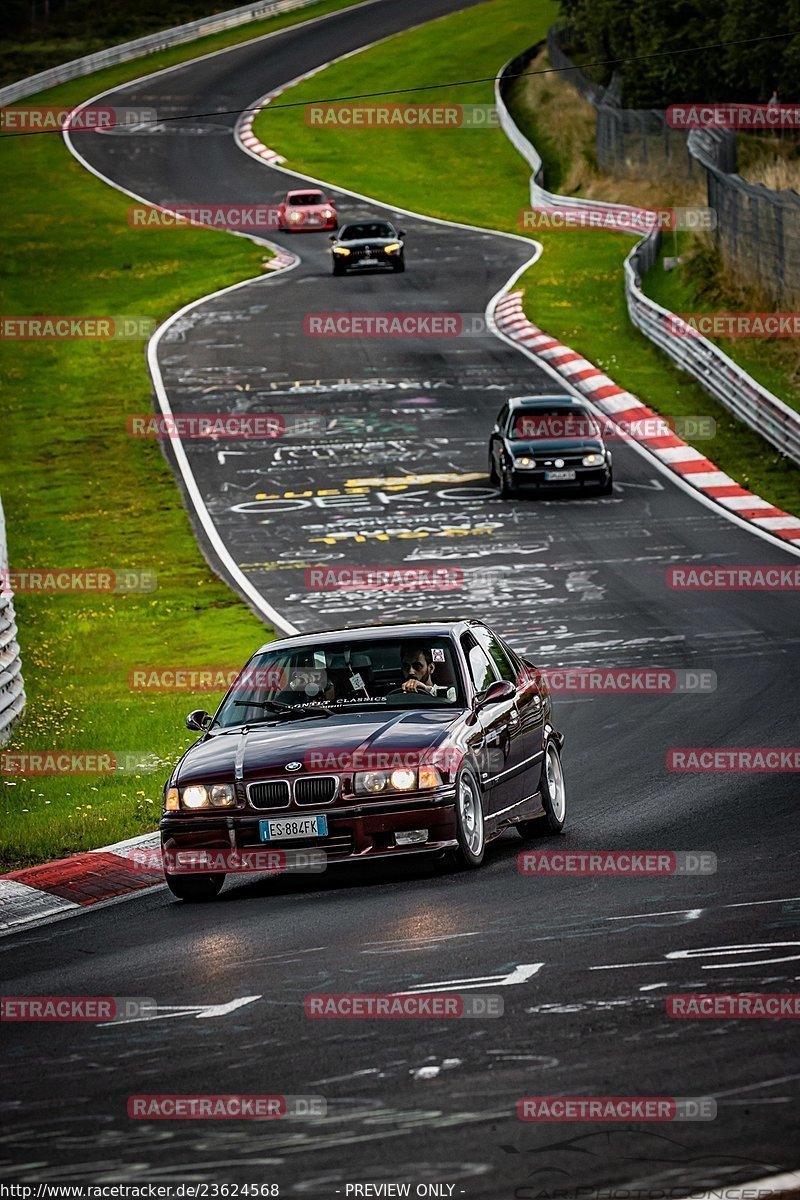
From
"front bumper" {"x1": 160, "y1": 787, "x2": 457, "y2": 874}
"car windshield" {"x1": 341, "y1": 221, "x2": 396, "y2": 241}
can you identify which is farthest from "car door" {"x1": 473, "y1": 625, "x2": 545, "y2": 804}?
"car windshield" {"x1": 341, "y1": 221, "x2": 396, "y2": 241}

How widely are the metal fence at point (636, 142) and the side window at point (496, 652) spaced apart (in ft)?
139

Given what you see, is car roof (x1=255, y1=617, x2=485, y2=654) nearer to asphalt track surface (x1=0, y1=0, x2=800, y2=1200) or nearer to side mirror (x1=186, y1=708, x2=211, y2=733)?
side mirror (x1=186, y1=708, x2=211, y2=733)

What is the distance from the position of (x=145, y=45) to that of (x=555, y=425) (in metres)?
65.0

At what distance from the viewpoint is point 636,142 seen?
57.7 m

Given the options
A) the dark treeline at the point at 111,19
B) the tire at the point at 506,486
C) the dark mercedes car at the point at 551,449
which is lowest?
the tire at the point at 506,486

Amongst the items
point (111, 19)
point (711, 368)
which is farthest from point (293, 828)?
point (111, 19)

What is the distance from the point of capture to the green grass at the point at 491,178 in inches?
1371

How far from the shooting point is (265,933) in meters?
9.89

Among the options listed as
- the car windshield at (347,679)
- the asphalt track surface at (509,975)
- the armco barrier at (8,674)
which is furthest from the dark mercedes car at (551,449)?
the car windshield at (347,679)

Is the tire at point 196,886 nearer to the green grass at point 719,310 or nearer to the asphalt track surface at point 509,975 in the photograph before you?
the asphalt track surface at point 509,975

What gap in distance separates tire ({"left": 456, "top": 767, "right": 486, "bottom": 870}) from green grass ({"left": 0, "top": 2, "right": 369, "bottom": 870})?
2.94 meters

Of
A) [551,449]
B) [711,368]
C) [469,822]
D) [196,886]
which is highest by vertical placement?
[469,822]

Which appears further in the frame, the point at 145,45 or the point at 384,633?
the point at 145,45

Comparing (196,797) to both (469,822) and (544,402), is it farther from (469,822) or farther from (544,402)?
(544,402)
